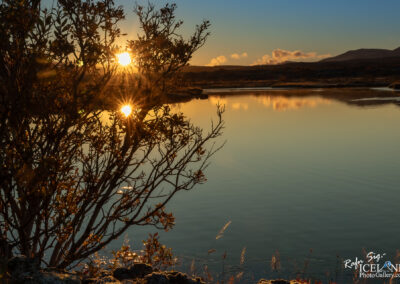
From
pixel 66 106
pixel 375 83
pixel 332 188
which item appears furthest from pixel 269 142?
pixel 375 83

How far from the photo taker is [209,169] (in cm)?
2455

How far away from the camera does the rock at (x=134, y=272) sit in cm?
777

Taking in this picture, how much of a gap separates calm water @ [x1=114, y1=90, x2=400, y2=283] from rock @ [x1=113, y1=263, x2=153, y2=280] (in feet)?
12.6

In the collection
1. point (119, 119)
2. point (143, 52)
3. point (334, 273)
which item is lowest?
point (334, 273)

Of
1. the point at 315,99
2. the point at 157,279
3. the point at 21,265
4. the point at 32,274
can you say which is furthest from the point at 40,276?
the point at 315,99

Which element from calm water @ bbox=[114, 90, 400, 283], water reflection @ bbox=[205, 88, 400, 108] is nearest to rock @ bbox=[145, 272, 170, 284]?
calm water @ bbox=[114, 90, 400, 283]

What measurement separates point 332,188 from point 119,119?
13322 millimetres

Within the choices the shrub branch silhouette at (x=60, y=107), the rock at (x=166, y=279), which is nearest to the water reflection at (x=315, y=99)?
the shrub branch silhouette at (x=60, y=107)

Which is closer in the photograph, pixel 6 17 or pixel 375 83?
pixel 6 17

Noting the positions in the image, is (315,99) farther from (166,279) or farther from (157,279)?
(157,279)

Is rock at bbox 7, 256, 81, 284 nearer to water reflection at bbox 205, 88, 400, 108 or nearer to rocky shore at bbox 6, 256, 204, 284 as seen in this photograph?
rocky shore at bbox 6, 256, 204, 284

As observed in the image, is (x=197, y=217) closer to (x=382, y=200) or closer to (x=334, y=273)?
(x=334, y=273)

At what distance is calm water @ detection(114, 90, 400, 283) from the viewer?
12492 millimetres

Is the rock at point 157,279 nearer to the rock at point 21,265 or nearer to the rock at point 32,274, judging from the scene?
the rock at point 32,274
